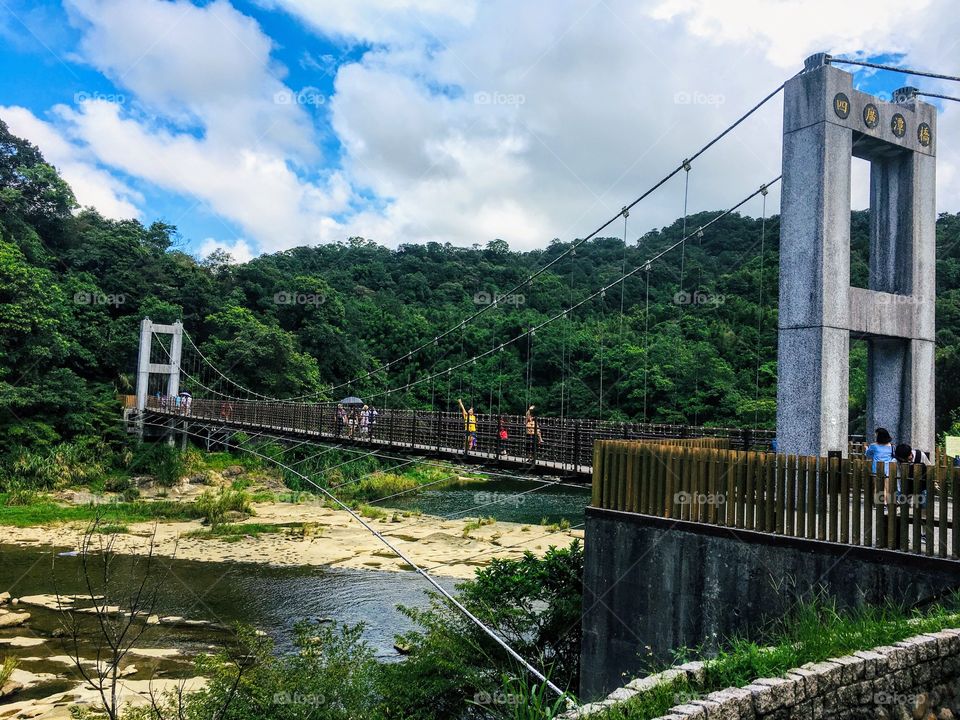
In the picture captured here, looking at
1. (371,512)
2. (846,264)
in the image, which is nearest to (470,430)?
(846,264)

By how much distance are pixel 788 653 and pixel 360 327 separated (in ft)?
122

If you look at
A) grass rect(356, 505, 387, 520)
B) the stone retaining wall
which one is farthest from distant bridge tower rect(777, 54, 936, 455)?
grass rect(356, 505, 387, 520)

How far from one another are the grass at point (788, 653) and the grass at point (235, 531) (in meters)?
15.2

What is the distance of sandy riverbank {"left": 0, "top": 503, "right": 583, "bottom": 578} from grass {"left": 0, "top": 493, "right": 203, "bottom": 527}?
493 millimetres

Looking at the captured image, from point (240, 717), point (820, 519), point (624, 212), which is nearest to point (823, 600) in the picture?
point (820, 519)

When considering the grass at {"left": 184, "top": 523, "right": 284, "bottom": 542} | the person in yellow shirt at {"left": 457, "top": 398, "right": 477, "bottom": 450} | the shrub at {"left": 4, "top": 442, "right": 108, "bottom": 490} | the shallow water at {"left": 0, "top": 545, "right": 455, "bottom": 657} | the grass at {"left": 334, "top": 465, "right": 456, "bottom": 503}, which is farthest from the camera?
the grass at {"left": 334, "top": 465, "right": 456, "bottom": 503}

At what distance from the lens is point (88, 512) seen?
19.1 m

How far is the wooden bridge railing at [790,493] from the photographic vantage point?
15.2 ft

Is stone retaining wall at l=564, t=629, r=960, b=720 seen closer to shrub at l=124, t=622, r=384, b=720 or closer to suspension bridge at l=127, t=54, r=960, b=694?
suspension bridge at l=127, t=54, r=960, b=694

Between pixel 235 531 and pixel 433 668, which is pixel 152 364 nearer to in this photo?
pixel 235 531

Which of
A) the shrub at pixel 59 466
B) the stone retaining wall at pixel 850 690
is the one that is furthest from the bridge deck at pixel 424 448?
the stone retaining wall at pixel 850 690

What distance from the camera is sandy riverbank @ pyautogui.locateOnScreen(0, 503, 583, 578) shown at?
14.9m

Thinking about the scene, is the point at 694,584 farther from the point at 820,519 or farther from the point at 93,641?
the point at 93,641

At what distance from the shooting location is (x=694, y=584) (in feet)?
18.2
